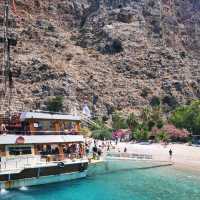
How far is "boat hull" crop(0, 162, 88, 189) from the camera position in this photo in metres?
35.9

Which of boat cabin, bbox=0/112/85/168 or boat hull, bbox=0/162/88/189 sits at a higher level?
boat cabin, bbox=0/112/85/168

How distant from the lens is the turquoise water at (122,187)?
35344 mm

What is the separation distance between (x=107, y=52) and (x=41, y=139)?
105m

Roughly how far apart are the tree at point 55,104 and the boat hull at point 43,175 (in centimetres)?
6794

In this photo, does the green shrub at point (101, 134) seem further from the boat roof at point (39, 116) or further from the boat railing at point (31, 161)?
the boat railing at point (31, 161)

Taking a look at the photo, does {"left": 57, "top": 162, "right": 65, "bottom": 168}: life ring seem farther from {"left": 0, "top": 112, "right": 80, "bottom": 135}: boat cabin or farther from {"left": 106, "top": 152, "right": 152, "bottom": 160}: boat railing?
{"left": 106, "top": 152, "right": 152, "bottom": 160}: boat railing

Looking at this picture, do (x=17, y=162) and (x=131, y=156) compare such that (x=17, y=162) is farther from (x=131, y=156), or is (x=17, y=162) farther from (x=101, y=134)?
(x=101, y=134)

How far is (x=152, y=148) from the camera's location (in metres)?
77.8

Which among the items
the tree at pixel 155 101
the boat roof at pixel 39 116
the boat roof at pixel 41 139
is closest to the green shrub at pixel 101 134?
the tree at pixel 155 101

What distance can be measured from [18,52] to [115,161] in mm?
80314

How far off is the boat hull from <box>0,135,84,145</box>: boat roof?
2.27m

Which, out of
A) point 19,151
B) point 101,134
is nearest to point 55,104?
point 101,134

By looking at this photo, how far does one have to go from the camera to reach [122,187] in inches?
1550

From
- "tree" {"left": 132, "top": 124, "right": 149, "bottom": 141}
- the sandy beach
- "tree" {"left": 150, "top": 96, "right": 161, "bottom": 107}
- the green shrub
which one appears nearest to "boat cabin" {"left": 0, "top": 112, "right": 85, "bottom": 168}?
the sandy beach
